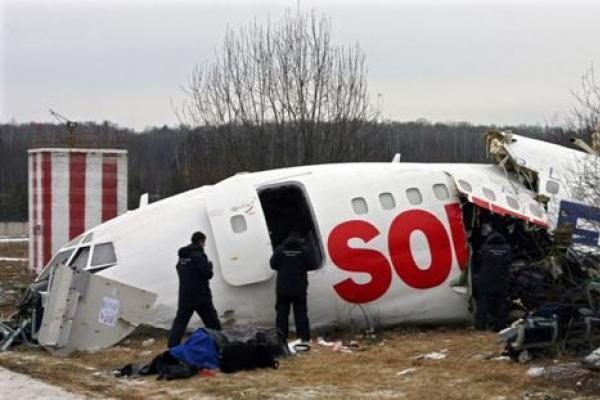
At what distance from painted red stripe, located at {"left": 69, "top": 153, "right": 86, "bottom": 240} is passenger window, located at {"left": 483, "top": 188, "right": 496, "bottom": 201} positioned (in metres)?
15.2

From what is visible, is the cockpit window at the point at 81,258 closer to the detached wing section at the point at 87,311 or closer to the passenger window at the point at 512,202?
the detached wing section at the point at 87,311

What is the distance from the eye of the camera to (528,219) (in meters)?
15.5

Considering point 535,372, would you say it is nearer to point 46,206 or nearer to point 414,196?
point 414,196

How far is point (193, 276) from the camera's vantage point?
45.0ft

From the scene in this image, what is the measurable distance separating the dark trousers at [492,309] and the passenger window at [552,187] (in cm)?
255

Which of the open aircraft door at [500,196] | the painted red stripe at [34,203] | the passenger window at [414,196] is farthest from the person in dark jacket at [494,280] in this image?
the painted red stripe at [34,203]

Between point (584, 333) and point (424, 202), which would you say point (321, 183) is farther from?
point (584, 333)

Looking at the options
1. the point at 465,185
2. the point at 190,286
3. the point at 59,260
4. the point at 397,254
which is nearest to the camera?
the point at 190,286

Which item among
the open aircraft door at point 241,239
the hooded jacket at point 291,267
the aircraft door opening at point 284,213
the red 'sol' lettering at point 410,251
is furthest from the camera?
the aircraft door opening at point 284,213

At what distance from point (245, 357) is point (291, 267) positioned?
7.67ft

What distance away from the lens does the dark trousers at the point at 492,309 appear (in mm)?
14664

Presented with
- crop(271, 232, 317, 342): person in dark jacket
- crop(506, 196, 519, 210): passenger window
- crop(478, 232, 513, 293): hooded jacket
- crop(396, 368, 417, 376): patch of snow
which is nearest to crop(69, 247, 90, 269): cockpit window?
crop(271, 232, 317, 342): person in dark jacket

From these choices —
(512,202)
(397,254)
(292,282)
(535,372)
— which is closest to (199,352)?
(292,282)

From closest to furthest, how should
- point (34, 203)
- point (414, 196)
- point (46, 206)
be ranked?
1. point (414, 196)
2. point (46, 206)
3. point (34, 203)
